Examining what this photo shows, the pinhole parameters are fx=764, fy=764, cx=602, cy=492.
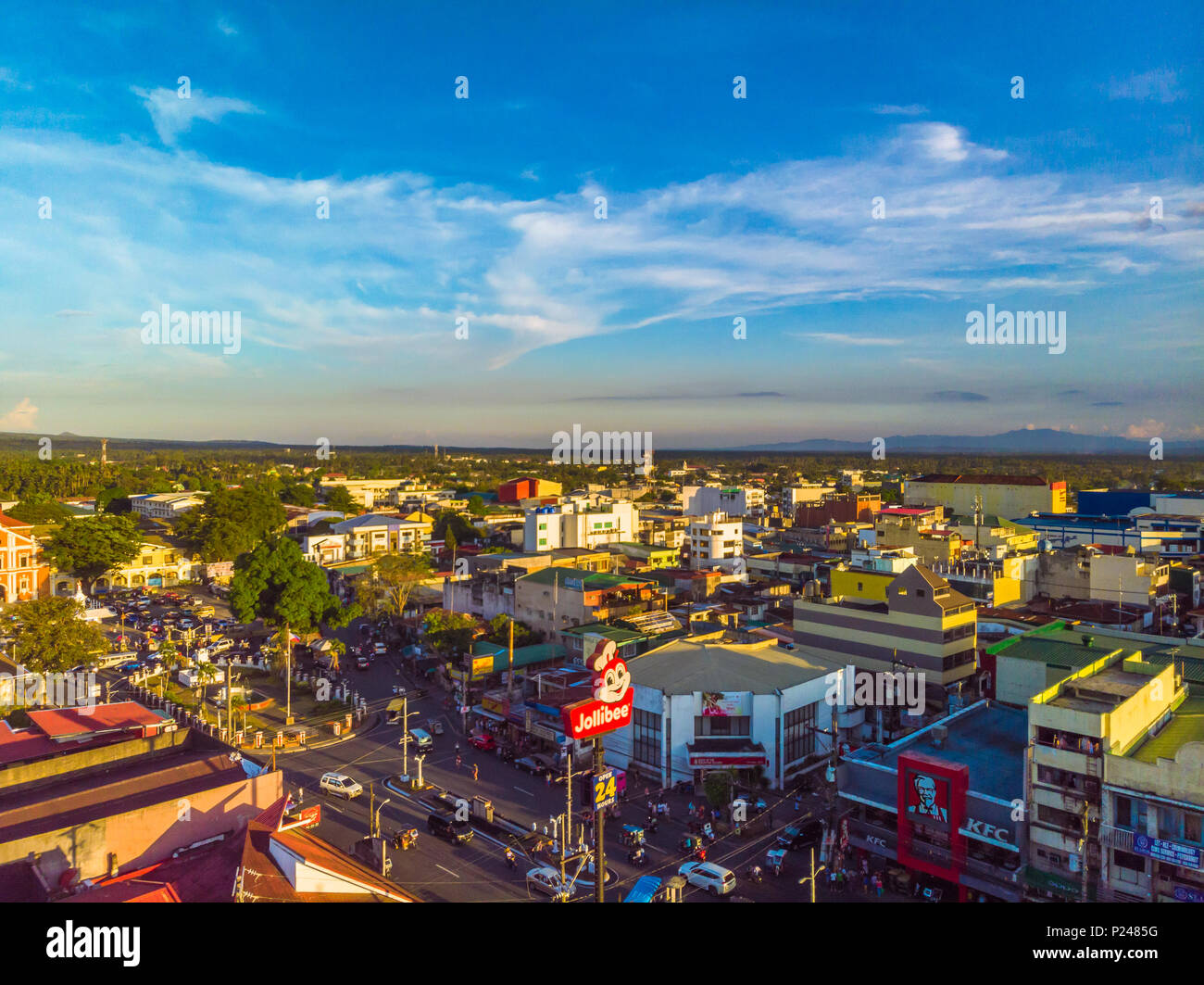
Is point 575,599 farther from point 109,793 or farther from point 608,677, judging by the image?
point 608,677

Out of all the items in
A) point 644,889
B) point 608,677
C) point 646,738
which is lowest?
point 644,889

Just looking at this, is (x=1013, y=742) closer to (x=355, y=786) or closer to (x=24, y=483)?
(x=355, y=786)

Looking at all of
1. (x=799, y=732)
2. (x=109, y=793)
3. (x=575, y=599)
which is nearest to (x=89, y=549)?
(x=575, y=599)

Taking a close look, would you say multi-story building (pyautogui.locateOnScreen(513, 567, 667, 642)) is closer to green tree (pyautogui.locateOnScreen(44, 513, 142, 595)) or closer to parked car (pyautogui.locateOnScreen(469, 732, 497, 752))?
parked car (pyautogui.locateOnScreen(469, 732, 497, 752))

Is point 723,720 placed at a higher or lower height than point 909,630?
lower
